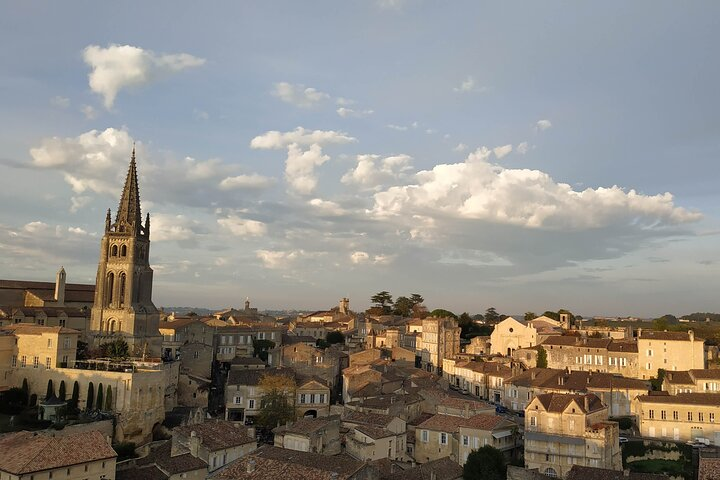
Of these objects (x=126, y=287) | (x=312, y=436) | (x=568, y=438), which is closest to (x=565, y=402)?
(x=568, y=438)

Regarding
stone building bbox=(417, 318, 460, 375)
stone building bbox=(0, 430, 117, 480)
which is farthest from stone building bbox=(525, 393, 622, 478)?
stone building bbox=(417, 318, 460, 375)

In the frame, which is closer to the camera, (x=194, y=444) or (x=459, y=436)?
(x=194, y=444)

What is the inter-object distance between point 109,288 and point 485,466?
43.7 m

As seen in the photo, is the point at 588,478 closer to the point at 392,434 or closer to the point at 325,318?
the point at 392,434

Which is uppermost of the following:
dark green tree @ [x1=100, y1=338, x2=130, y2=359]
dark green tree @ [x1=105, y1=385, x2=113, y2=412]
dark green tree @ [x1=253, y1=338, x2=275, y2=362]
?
dark green tree @ [x1=100, y1=338, x2=130, y2=359]

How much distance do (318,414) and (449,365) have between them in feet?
92.7

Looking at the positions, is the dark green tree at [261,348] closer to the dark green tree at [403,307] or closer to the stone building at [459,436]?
the stone building at [459,436]

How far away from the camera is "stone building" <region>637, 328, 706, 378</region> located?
228 ft

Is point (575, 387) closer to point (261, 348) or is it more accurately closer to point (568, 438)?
point (568, 438)

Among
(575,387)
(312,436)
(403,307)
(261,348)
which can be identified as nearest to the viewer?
(312,436)

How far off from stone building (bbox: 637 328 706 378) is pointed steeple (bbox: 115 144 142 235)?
6039cm

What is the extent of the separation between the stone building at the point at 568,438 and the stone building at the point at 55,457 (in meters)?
31.6

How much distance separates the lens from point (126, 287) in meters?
65.4

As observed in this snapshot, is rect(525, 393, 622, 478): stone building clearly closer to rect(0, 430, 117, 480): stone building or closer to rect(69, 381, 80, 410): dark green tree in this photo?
rect(0, 430, 117, 480): stone building
